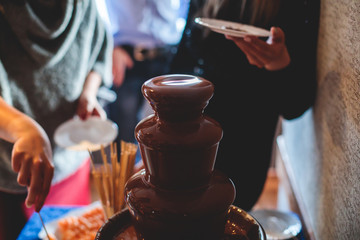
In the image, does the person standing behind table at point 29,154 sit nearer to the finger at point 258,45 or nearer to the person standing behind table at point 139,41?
the finger at point 258,45

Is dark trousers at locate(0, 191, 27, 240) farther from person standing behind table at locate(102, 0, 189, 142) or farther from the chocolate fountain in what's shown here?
person standing behind table at locate(102, 0, 189, 142)

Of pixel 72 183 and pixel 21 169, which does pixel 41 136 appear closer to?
pixel 21 169

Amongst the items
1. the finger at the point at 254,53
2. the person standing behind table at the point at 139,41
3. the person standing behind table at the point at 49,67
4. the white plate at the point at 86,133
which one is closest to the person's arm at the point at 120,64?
the person standing behind table at the point at 139,41

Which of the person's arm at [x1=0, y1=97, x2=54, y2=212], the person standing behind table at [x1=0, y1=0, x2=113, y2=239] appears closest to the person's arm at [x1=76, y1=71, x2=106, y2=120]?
the person standing behind table at [x1=0, y1=0, x2=113, y2=239]

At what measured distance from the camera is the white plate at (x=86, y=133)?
1279mm

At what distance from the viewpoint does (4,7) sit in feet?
4.00

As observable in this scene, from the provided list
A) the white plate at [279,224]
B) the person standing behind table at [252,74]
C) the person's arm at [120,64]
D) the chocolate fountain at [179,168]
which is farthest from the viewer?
the person's arm at [120,64]

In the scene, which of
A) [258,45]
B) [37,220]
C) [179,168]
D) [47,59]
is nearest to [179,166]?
[179,168]

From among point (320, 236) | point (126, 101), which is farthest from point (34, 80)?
point (126, 101)

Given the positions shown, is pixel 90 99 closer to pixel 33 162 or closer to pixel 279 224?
pixel 33 162

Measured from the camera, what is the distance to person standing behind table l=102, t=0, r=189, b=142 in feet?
9.08

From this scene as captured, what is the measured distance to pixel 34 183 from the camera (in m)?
0.73

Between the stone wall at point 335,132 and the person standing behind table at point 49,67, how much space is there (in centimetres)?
89

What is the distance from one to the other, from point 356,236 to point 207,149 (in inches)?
14.9
